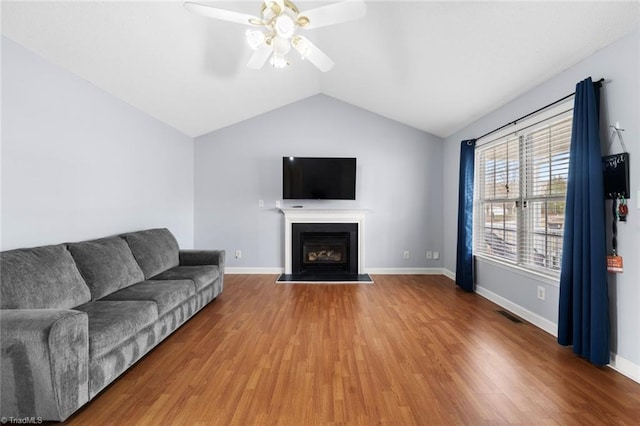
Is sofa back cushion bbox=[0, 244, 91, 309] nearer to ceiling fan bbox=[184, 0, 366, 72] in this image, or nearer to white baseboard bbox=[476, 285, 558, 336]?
ceiling fan bbox=[184, 0, 366, 72]

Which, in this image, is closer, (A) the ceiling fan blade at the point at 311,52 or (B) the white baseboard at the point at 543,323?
(B) the white baseboard at the point at 543,323

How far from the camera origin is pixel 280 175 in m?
5.07

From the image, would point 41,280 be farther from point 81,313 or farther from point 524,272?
point 524,272

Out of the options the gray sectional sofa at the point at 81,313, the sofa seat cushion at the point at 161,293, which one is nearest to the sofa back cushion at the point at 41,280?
the gray sectional sofa at the point at 81,313

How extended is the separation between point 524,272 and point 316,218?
10.00 ft

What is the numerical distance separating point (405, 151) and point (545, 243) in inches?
108

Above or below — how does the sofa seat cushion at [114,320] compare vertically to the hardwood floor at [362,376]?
above

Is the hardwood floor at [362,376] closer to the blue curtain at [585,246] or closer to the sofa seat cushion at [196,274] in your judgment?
the blue curtain at [585,246]

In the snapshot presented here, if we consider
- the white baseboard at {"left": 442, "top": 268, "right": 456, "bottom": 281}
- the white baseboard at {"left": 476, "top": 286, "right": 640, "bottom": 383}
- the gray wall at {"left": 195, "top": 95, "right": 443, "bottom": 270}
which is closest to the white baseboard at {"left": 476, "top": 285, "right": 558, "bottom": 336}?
the white baseboard at {"left": 476, "top": 286, "right": 640, "bottom": 383}

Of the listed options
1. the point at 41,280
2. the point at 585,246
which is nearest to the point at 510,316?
the point at 585,246

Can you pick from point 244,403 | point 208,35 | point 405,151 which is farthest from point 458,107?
point 244,403

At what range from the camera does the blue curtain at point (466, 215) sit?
4095 mm

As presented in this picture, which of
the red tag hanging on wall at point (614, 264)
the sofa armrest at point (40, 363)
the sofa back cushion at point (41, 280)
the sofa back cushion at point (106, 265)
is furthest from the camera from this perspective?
the sofa back cushion at point (106, 265)

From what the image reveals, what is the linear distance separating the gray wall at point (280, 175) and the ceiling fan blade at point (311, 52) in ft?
8.25
